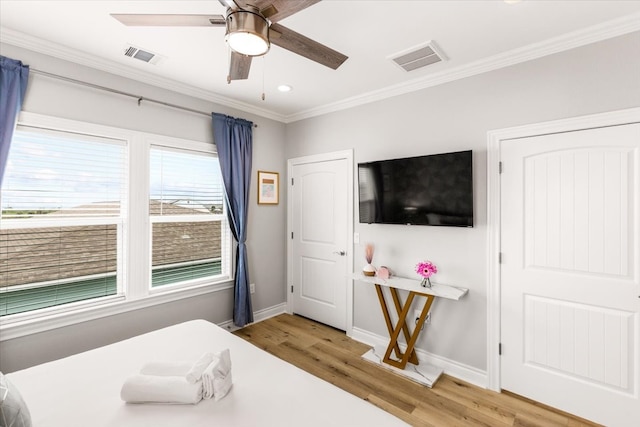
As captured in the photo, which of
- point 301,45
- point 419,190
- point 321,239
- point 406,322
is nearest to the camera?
point 301,45

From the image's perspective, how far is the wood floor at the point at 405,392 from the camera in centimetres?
213

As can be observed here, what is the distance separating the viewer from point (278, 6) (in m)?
1.30

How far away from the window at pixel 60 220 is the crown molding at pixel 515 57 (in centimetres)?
252

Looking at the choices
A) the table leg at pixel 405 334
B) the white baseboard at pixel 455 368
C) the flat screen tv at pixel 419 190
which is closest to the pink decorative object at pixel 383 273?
the table leg at pixel 405 334

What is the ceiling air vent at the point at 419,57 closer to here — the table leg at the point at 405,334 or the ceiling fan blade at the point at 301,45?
the ceiling fan blade at the point at 301,45

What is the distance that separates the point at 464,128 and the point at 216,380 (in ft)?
8.57

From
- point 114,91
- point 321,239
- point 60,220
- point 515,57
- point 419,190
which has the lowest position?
point 321,239

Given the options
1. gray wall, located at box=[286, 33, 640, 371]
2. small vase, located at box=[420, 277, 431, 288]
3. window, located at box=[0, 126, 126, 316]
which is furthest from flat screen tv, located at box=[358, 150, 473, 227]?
window, located at box=[0, 126, 126, 316]

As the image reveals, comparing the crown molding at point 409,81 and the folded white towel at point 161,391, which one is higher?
the crown molding at point 409,81

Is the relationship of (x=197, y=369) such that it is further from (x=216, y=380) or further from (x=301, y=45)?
(x=301, y=45)

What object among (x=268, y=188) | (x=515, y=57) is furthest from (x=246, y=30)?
(x=268, y=188)

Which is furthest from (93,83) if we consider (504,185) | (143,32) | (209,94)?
(504,185)

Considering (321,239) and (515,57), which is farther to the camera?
(321,239)

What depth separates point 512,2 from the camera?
178 cm
